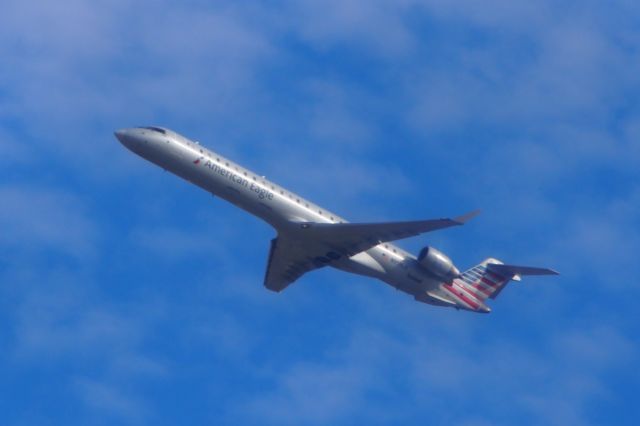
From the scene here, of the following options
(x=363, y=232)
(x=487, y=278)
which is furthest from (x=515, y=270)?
(x=363, y=232)

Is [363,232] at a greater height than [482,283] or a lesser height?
lesser

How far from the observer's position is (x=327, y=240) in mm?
52812

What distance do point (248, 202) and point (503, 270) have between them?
1331 cm

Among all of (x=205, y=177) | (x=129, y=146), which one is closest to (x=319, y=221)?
(x=205, y=177)

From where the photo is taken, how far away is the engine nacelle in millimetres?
53844

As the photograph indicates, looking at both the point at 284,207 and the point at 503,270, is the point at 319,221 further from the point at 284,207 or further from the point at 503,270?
the point at 503,270

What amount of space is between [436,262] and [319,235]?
562 cm

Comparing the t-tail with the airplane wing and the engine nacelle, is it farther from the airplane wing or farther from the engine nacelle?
the airplane wing

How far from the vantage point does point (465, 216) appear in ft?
157

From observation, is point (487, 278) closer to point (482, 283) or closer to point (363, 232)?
point (482, 283)

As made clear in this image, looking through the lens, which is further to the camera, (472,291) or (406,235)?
(472,291)

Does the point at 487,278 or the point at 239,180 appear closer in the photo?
the point at 239,180

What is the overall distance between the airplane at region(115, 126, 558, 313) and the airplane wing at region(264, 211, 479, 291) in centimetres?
4

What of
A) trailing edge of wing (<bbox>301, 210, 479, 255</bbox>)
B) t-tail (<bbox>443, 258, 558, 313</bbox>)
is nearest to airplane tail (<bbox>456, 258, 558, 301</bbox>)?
t-tail (<bbox>443, 258, 558, 313</bbox>)
